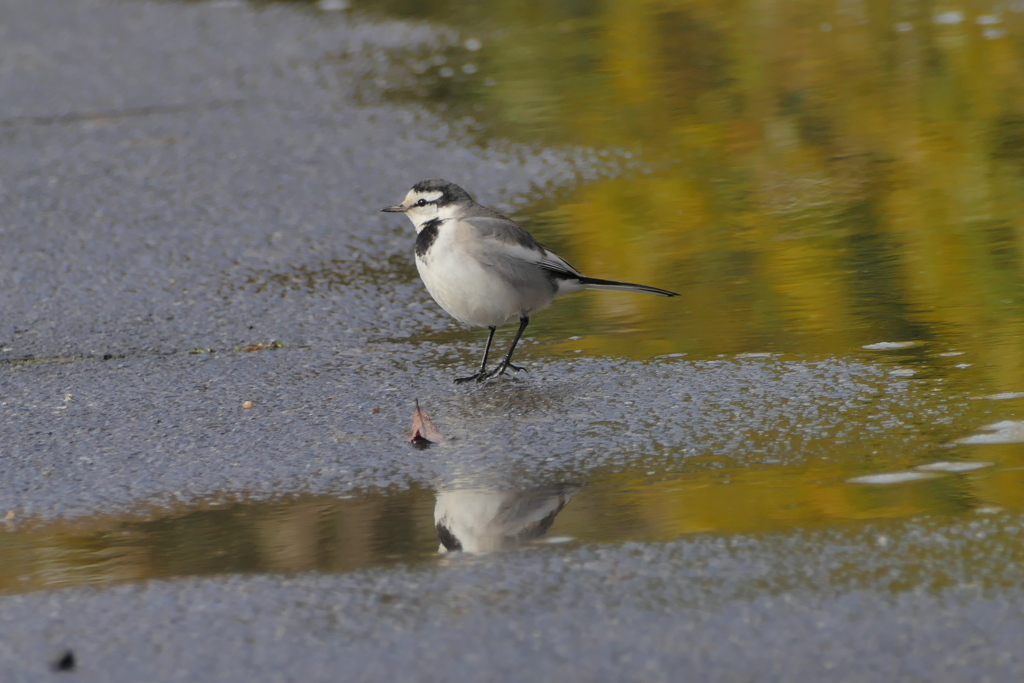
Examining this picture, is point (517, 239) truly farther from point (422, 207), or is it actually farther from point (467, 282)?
point (422, 207)

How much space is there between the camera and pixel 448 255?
201 inches

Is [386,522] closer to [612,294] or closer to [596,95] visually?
[612,294]

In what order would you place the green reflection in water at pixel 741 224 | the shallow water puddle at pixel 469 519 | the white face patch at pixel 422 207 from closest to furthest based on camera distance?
the shallow water puddle at pixel 469 519 < the green reflection in water at pixel 741 224 < the white face patch at pixel 422 207

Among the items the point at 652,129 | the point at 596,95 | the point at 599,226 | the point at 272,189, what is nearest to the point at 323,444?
the point at 599,226

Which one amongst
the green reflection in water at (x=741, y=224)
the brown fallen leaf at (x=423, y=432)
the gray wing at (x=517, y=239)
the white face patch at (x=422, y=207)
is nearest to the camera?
the green reflection in water at (x=741, y=224)

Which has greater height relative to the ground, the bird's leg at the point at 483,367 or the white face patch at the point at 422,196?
the white face patch at the point at 422,196

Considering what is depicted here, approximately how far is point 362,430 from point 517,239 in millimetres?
1074

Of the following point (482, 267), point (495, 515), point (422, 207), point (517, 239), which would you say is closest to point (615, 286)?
point (517, 239)

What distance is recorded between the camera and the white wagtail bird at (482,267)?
5070mm

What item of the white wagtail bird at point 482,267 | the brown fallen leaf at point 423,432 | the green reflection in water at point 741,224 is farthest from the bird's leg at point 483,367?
the brown fallen leaf at point 423,432

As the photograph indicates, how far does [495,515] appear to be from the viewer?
3.67 m

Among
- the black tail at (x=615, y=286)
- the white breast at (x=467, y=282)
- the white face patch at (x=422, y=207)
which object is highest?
the white face patch at (x=422, y=207)

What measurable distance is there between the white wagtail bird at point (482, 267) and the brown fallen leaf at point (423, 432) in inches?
21.7

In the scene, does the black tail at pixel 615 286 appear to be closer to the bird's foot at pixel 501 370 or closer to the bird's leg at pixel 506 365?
the bird's leg at pixel 506 365
